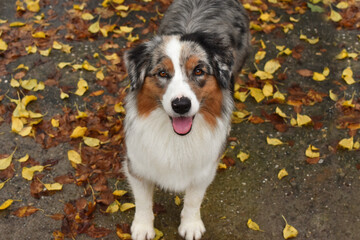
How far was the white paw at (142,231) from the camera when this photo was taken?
3.81 m

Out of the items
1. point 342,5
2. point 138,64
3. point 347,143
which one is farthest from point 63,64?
point 342,5

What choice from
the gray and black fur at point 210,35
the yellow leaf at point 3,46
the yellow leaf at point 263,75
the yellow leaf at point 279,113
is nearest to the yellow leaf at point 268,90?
the yellow leaf at point 263,75

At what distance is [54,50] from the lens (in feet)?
18.6

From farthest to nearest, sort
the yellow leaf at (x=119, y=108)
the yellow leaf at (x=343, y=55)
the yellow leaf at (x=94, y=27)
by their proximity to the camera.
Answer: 1. the yellow leaf at (x=94, y=27)
2. the yellow leaf at (x=343, y=55)
3. the yellow leaf at (x=119, y=108)

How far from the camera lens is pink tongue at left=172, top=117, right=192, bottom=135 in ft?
10.3

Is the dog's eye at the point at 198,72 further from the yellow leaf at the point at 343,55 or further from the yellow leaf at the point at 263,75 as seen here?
the yellow leaf at the point at 343,55

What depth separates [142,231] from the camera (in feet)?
12.5

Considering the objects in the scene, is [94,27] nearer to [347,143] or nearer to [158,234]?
[158,234]

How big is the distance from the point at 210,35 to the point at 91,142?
6.34 ft

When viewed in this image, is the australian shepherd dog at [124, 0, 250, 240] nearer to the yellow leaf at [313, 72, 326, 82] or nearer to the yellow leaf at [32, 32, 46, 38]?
the yellow leaf at [313, 72, 326, 82]

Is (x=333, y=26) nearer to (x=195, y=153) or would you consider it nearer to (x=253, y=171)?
(x=253, y=171)

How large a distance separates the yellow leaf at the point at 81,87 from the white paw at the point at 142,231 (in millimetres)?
1972

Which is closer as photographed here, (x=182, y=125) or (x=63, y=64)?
(x=182, y=125)

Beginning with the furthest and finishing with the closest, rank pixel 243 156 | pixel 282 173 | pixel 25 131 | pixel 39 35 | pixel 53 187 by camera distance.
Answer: pixel 39 35, pixel 25 131, pixel 243 156, pixel 282 173, pixel 53 187
